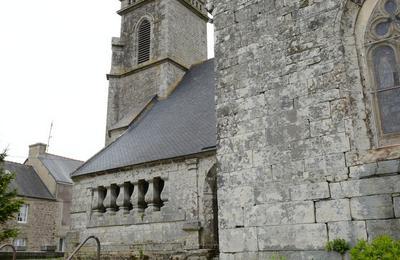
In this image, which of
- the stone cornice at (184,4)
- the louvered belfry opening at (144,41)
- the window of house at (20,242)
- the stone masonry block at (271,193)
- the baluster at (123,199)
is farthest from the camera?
the window of house at (20,242)

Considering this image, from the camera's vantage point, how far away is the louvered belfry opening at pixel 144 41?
60.8 feet

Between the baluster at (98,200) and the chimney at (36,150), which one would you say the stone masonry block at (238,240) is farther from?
the chimney at (36,150)

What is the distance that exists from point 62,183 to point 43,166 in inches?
72.0

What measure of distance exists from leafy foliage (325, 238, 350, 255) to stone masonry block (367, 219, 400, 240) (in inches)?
9.6

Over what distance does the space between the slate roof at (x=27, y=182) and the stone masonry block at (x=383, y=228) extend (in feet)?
73.1

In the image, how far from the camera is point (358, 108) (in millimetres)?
4195

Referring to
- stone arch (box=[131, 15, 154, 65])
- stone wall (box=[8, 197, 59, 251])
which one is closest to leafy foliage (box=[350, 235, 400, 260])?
stone arch (box=[131, 15, 154, 65])

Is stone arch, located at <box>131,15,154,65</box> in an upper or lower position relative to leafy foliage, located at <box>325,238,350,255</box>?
upper

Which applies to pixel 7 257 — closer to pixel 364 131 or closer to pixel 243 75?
pixel 243 75

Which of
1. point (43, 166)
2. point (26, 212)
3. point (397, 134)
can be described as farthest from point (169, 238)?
point (43, 166)

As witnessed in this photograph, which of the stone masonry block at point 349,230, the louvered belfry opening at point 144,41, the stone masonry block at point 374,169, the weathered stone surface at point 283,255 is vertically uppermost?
the louvered belfry opening at point 144,41

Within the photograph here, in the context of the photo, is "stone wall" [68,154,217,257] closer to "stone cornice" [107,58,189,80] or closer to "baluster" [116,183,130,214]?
"baluster" [116,183,130,214]

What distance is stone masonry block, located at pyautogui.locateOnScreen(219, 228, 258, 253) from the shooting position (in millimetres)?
4543

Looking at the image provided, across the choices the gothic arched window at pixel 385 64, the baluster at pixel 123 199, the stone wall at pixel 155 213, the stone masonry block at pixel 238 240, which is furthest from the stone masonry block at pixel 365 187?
the baluster at pixel 123 199
